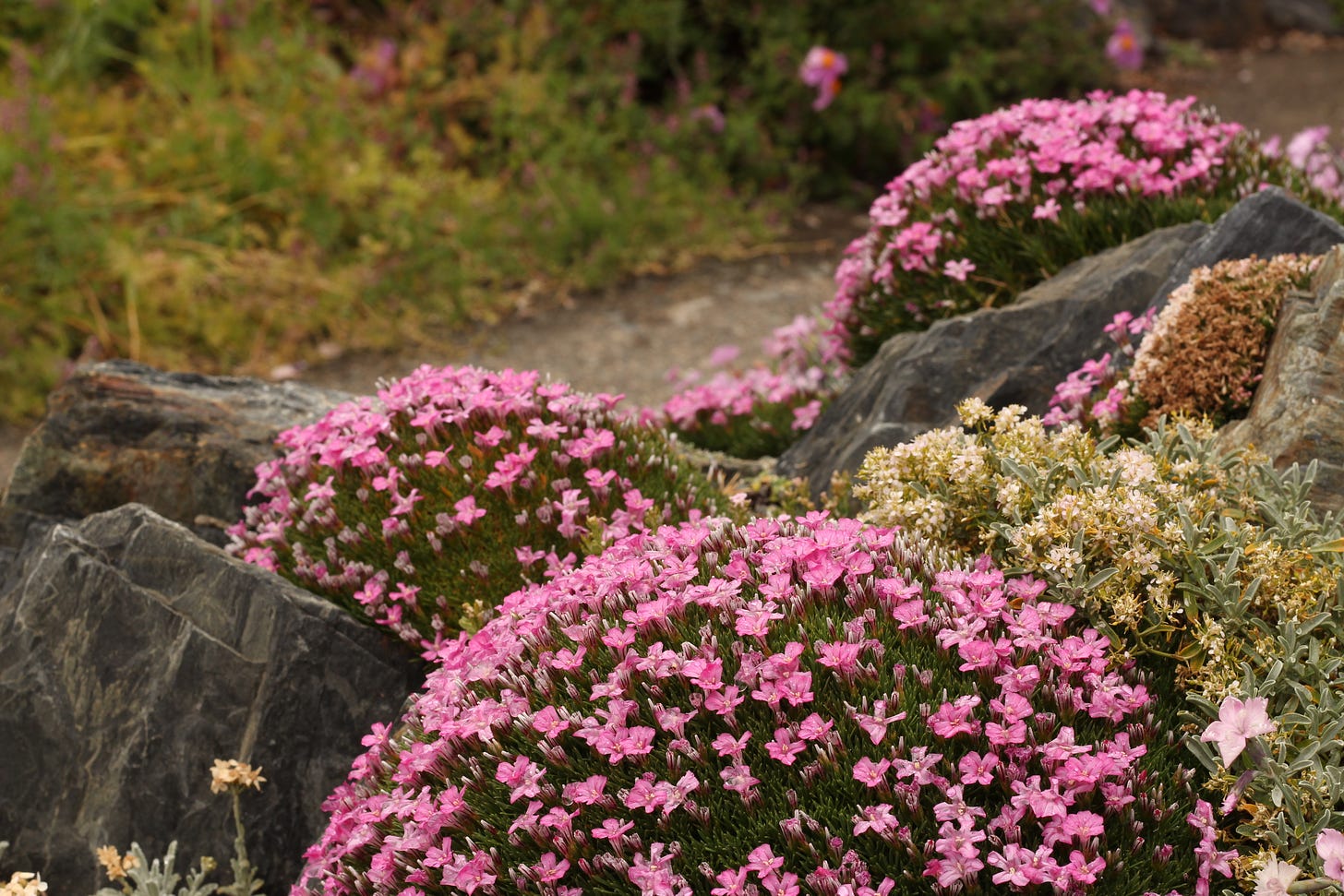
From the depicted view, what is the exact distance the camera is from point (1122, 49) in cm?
1284

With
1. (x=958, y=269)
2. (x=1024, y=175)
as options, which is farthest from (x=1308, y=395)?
(x=1024, y=175)

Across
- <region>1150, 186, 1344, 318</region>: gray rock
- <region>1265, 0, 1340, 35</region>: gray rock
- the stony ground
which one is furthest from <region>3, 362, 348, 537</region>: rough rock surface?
<region>1265, 0, 1340, 35</region>: gray rock

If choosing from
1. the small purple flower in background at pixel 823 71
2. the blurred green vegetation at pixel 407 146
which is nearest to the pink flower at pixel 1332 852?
the blurred green vegetation at pixel 407 146

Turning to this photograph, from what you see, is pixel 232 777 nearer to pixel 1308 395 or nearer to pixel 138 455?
pixel 138 455

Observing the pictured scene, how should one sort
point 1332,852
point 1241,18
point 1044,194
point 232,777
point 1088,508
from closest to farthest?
point 1332,852
point 1088,508
point 232,777
point 1044,194
point 1241,18

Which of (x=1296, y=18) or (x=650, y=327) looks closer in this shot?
(x=650, y=327)

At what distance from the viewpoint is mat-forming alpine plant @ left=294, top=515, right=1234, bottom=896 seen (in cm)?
266

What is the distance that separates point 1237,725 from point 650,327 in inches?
291

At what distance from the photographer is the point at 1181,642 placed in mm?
3143

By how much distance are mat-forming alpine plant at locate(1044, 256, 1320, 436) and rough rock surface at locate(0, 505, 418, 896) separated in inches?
108

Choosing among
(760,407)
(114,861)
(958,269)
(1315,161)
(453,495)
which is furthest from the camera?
(760,407)

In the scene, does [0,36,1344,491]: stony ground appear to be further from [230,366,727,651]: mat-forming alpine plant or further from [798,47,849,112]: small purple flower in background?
[230,366,727,651]: mat-forming alpine plant

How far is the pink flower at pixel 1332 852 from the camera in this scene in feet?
8.13

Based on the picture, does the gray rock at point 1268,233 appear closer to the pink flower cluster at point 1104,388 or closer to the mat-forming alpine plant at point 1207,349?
the pink flower cluster at point 1104,388
